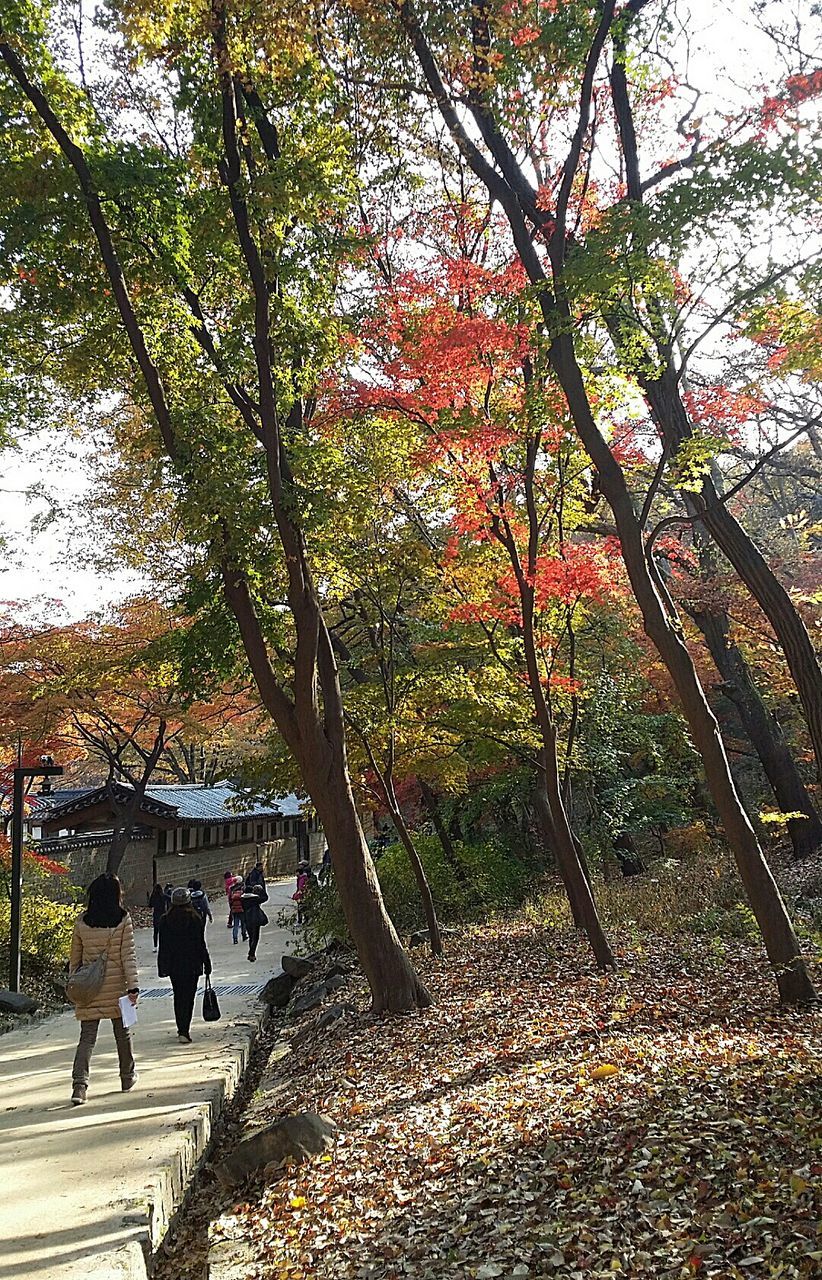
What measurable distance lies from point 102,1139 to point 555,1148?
3424 mm

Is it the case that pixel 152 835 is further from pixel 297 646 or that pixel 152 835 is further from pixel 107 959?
pixel 107 959

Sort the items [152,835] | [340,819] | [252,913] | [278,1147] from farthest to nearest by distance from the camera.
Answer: [152,835], [252,913], [340,819], [278,1147]

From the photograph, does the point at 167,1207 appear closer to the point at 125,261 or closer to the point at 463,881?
the point at 125,261

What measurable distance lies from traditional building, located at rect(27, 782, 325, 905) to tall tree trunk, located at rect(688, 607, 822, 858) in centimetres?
1215

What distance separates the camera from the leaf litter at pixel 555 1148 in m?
3.77

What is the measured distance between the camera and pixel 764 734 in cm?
1522

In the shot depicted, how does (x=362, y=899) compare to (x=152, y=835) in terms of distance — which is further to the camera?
(x=152, y=835)

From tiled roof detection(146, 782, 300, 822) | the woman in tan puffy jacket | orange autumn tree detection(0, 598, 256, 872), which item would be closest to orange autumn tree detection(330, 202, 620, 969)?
orange autumn tree detection(0, 598, 256, 872)

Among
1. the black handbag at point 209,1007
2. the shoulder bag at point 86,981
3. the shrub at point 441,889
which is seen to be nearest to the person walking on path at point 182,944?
the black handbag at point 209,1007

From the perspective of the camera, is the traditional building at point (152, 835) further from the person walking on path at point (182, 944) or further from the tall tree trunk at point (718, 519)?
the tall tree trunk at point (718, 519)

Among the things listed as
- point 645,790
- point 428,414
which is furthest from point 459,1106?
point 645,790

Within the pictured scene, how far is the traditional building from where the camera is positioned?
989 inches

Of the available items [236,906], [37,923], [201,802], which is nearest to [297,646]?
[37,923]

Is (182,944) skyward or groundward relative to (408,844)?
groundward
